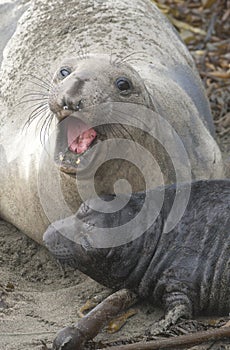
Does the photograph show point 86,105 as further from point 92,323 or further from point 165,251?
point 92,323

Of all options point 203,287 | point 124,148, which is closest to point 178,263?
point 203,287

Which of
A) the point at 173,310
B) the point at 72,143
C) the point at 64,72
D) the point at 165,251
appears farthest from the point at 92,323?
the point at 64,72

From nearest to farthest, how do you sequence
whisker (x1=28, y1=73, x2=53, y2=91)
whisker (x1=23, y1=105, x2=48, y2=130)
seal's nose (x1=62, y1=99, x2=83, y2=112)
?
seal's nose (x1=62, y1=99, x2=83, y2=112), whisker (x1=23, y1=105, x2=48, y2=130), whisker (x1=28, y1=73, x2=53, y2=91)

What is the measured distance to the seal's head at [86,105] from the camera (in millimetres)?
4227

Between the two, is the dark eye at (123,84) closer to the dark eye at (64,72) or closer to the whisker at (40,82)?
the dark eye at (64,72)

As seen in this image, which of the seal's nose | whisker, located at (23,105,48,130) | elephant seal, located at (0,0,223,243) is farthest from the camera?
whisker, located at (23,105,48,130)

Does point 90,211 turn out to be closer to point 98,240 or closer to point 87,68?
point 98,240

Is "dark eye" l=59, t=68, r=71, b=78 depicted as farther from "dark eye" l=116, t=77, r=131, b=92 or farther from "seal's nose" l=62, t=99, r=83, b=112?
"seal's nose" l=62, t=99, r=83, b=112

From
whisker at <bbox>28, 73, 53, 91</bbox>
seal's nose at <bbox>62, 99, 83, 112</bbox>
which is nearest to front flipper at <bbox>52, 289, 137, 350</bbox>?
seal's nose at <bbox>62, 99, 83, 112</bbox>

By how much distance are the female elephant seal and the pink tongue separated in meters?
→ 0.32

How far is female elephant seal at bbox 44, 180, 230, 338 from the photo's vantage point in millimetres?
3842

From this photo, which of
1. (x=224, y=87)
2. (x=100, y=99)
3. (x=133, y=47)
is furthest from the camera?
(x=224, y=87)

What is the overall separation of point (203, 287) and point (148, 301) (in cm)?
28

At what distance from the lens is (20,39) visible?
6.04 m
